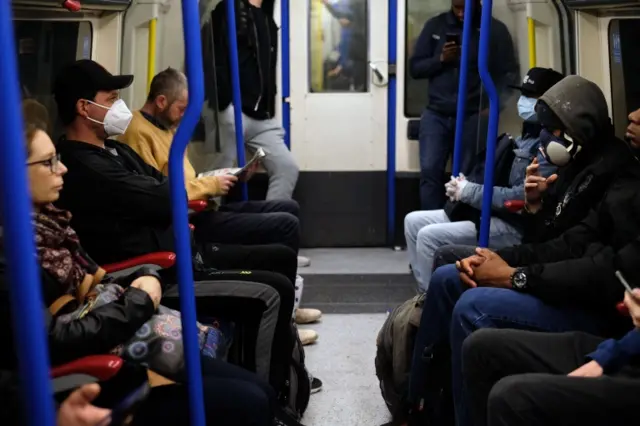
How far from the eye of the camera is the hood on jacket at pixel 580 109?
2176mm

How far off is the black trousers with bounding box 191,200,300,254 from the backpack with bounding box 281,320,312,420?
2.37 ft

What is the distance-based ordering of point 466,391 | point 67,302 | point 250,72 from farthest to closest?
1. point 250,72
2. point 466,391
3. point 67,302

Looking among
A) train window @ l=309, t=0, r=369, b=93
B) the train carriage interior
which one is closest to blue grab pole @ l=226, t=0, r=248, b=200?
the train carriage interior

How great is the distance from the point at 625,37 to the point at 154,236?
5.96 ft

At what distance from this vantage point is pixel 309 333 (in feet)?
11.2

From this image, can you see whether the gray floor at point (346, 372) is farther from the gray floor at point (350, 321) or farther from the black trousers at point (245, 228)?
the black trousers at point (245, 228)

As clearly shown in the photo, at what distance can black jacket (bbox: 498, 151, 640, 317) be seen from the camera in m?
1.93

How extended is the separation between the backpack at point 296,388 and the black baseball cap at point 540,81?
A: 4.18 feet

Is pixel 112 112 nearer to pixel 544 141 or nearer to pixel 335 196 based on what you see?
pixel 544 141

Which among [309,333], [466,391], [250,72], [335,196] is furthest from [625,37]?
[335,196]

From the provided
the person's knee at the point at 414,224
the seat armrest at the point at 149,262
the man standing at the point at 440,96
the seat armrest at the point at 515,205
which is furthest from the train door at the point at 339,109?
the seat armrest at the point at 149,262

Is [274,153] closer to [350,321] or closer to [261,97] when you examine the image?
[261,97]

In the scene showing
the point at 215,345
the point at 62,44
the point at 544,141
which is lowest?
the point at 215,345

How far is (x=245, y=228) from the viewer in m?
3.27
